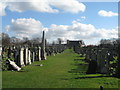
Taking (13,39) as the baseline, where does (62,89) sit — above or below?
below

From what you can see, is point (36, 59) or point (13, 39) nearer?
point (36, 59)

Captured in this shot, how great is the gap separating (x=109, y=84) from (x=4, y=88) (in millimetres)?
5578

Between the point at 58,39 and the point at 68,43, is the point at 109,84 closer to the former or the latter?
the point at 58,39

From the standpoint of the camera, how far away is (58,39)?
516 feet

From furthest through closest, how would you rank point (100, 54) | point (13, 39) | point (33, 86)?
1. point (13, 39)
2. point (100, 54)
3. point (33, 86)

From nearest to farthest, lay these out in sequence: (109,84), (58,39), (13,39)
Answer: (109,84), (13,39), (58,39)

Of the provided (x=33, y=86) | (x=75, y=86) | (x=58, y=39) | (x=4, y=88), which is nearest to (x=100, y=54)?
(x=75, y=86)

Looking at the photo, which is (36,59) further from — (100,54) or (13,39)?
(13,39)

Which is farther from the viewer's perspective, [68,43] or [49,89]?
[68,43]

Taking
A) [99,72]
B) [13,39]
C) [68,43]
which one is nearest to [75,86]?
[99,72]

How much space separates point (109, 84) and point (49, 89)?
138 inches

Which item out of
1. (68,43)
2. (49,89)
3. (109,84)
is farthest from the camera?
(68,43)

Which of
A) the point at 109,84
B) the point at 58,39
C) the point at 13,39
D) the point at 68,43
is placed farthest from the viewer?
the point at 68,43

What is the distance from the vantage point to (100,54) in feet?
54.0
